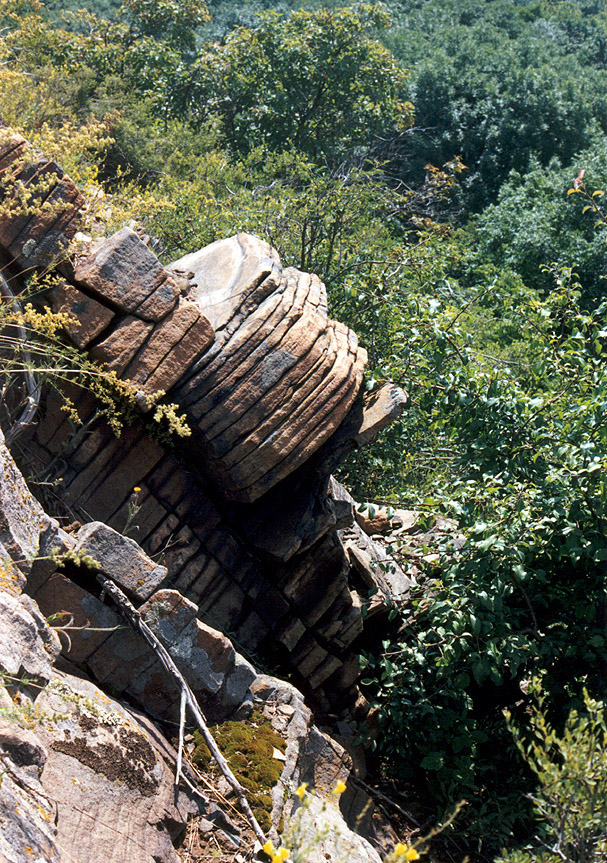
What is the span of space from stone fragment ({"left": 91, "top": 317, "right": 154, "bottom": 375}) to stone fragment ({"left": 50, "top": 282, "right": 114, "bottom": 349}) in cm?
10

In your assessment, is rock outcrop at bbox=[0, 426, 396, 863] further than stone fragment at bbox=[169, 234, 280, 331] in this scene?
No

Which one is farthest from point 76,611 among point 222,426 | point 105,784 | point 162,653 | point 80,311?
point 80,311

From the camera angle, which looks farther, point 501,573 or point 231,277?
point 231,277

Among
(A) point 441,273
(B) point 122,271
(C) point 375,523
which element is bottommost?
(C) point 375,523

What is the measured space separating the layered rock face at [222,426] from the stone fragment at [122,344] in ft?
0.04

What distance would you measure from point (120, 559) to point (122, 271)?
2.14 metres

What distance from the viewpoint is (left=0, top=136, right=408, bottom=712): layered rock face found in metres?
5.85

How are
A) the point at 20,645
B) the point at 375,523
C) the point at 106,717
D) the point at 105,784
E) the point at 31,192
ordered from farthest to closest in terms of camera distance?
1. the point at 375,523
2. the point at 31,192
3. the point at 106,717
4. the point at 105,784
5. the point at 20,645

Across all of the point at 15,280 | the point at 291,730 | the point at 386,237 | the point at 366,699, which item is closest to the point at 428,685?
the point at 366,699

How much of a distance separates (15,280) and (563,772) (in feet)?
16.2

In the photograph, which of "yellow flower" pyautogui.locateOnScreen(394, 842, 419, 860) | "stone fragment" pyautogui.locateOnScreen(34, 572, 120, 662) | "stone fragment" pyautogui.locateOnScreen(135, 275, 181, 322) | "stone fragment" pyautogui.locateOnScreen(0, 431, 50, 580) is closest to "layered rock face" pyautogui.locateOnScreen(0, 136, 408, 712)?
"stone fragment" pyautogui.locateOnScreen(135, 275, 181, 322)

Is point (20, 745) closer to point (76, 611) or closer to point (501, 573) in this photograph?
point (76, 611)

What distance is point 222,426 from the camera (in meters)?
6.03

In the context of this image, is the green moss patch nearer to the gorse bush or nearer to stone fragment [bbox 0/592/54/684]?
stone fragment [bbox 0/592/54/684]
